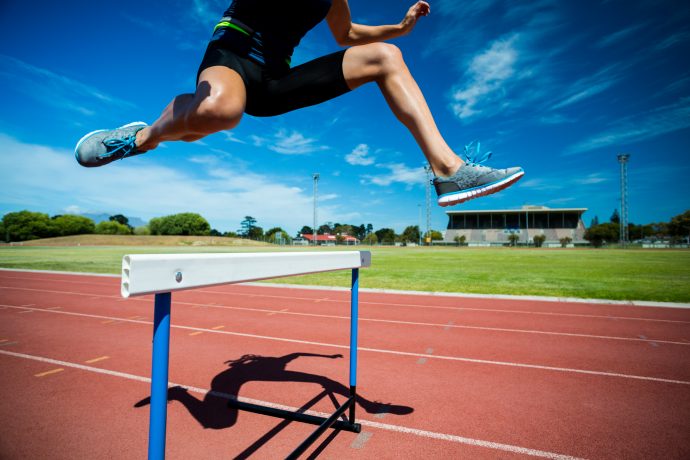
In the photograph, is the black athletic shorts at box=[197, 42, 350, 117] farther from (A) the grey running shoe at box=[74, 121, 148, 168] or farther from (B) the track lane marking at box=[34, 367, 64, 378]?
(B) the track lane marking at box=[34, 367, 64, 378]

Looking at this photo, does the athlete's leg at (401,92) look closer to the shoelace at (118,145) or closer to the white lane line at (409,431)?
the shoelace at (118,145)

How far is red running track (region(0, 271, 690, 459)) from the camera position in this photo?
238 cm

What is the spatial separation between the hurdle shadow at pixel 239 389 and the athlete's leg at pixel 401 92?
6.53 feet

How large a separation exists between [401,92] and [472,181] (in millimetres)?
520

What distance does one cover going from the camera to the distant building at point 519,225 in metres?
70.9

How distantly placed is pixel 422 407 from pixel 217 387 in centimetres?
181

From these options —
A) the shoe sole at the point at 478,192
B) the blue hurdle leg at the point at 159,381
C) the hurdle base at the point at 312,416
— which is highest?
the shoe sole at the point at 478,192

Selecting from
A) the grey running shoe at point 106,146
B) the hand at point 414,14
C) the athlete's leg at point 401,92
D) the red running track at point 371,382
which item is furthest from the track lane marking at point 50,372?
the hand at point 414,14

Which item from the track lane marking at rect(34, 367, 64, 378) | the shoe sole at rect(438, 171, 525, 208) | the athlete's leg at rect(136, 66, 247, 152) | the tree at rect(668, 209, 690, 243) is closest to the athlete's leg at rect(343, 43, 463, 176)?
the shoe sole at rect(438, 171, 525, 208)

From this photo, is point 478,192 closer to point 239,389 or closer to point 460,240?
point 239,389

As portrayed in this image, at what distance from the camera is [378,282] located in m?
11.0

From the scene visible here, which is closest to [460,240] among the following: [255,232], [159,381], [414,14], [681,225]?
[681,225]

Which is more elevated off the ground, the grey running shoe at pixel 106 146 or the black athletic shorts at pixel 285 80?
the black athletic shorts at pixel 285 80

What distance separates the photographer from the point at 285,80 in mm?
1836
